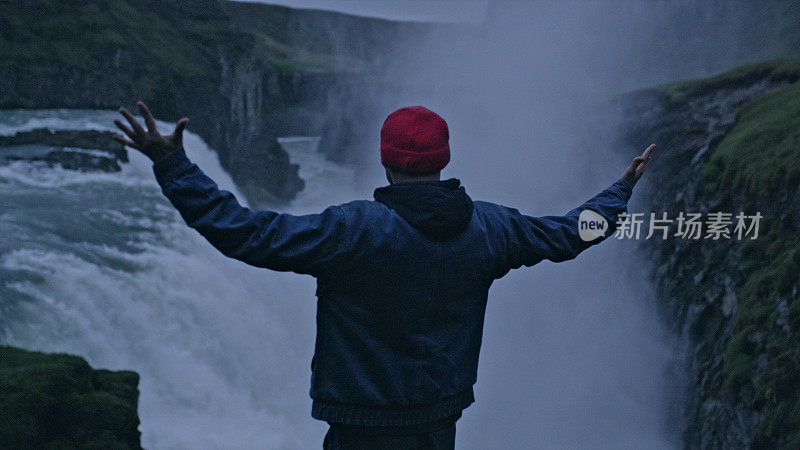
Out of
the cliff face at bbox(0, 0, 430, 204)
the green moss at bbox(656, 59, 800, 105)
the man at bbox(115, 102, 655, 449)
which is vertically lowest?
the man at bbox(115, 102, 655, 449)

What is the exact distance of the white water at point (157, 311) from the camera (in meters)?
7.64

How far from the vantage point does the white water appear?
7641mm

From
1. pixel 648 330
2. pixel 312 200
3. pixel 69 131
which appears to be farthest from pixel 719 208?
pixel 312 200

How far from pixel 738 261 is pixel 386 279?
576 centimetres

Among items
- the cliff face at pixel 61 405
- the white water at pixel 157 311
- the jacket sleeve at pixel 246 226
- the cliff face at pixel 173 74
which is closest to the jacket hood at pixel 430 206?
the jacket sleeve at pixel 246 226

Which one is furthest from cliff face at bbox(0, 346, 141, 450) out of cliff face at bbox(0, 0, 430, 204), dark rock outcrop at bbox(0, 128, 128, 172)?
cliff face at bbox(0, 0, 430, 204)

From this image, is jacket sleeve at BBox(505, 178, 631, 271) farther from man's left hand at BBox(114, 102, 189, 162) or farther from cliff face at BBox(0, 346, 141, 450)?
cliff face at BBox(0, 346, 141, 450)

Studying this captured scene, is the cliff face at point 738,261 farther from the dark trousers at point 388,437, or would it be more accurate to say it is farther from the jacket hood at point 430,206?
the jacket hood at point 430,206

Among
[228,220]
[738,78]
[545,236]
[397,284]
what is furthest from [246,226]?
[738,78]

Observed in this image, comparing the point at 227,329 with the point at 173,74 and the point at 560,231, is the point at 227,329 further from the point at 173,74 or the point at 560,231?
the point at 173,74

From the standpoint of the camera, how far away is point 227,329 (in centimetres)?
987

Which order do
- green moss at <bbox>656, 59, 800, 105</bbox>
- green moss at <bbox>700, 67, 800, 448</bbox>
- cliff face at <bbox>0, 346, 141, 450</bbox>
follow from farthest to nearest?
1. green moss at <bbox>656, 59, 800, 105</bbox>
2. green moss at <bbox>700, 67, 800, 448</bbox>
3. cliff face at <bbox>0, 346, 141, 450</bbox>

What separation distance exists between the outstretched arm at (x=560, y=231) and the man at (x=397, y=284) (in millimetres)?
88

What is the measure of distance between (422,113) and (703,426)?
5739 mm
